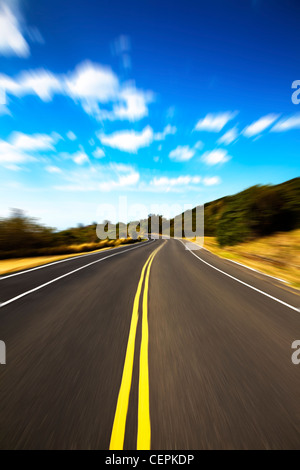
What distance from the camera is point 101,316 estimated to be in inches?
163

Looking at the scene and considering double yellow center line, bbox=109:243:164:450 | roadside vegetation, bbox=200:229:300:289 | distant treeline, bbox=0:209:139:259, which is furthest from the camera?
distant treeline, bbox=0:209:139:259

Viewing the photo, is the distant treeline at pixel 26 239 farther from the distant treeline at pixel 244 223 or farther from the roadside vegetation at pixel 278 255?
the roadside vegetation at pixel 278 255

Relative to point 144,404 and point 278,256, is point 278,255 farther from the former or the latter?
point 144,404

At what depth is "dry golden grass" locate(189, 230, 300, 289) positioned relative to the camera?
8.27 meters

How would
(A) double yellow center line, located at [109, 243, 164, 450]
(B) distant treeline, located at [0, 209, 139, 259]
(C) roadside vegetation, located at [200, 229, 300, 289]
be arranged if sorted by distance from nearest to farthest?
(A) double yellow center line, located at [109, 243, 164, 450], (C) roadside vegetation, located at [200, 229, 300, 289], (B) distant treeline, located at [0, 209, 139, 259]

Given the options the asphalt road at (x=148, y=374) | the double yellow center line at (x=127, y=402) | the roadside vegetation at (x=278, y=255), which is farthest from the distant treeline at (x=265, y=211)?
the double yellow center line at (x=127, y=402)

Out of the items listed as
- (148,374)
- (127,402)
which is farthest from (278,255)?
(127,402)

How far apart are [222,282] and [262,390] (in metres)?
5.00

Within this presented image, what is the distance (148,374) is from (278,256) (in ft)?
35.4

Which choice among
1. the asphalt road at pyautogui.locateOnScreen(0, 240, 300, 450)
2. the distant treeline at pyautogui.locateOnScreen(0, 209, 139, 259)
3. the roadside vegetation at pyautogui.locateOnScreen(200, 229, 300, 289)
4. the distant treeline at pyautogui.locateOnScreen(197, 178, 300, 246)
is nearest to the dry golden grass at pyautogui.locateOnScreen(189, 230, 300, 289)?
the roadside vegetation at pyautogui.locateOnScreen(200, 229, 300, 289)

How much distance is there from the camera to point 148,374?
8.07ft

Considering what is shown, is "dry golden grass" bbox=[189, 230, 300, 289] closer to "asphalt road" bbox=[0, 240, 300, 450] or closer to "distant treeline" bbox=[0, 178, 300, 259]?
"distant treeline" bbox=[0, 178, 300, 259]

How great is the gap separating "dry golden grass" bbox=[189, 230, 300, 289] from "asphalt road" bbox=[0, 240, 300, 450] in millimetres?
3882
